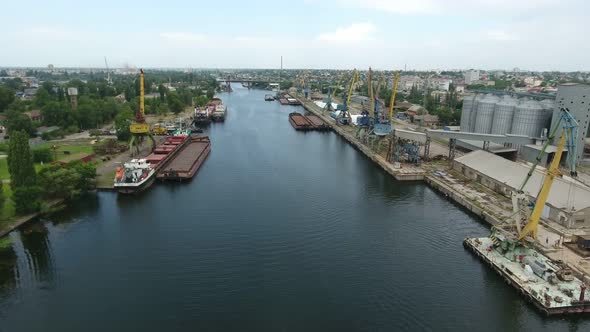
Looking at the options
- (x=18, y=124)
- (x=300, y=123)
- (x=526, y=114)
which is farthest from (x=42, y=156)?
(x=526, y=114)

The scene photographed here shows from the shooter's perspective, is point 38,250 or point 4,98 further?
point 4,98

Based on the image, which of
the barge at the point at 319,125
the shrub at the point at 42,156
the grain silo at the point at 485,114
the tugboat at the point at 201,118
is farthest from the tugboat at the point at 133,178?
the grain silo at the point at 485,114

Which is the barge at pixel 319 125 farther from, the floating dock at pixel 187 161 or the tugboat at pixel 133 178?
the tugboat at pixel 133 178

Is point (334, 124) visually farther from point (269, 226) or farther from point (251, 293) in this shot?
point (251, 293)

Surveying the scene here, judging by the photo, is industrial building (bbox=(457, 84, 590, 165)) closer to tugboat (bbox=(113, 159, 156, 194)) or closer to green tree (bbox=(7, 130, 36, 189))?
tugboat (bbox=(113, 159, 156, 194))

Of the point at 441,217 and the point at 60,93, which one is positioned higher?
the point at 60,93

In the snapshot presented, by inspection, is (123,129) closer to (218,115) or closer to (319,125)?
(218,115)

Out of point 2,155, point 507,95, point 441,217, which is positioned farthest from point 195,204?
point 507,95

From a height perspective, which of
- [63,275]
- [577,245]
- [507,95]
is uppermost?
[507,95]
